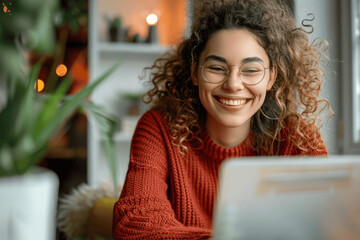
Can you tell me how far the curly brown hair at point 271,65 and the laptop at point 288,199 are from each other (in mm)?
616

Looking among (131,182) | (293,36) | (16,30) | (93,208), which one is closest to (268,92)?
(293,36)

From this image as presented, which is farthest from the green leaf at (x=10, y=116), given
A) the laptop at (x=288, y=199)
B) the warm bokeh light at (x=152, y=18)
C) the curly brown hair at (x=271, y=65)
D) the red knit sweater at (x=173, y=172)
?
the warm bokeh light at (x=152, y=18)

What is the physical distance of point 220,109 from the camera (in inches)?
41.1

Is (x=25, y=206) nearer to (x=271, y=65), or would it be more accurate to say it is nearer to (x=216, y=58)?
(x=216, y=58)

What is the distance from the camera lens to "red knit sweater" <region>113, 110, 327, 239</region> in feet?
3.37

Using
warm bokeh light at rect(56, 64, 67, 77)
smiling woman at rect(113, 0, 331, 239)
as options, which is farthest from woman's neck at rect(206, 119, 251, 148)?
warm bokeh light at rect(56, 64, 67, 77)

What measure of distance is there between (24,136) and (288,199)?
0.32 m

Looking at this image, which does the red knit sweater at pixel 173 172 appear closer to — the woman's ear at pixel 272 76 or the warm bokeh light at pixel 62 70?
the woman's ear at pixel 272 76

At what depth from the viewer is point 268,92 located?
120 cm

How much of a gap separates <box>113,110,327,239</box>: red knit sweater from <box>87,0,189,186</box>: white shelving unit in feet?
4.99

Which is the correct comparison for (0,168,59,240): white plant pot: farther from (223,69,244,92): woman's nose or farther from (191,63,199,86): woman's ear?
(191,63,199,86): woman's ear

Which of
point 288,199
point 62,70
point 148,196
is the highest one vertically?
point 62,70

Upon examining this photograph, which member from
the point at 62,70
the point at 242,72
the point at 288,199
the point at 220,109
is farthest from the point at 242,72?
the point at 62,70

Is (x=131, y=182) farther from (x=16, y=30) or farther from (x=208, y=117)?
(x=16, y=30)
